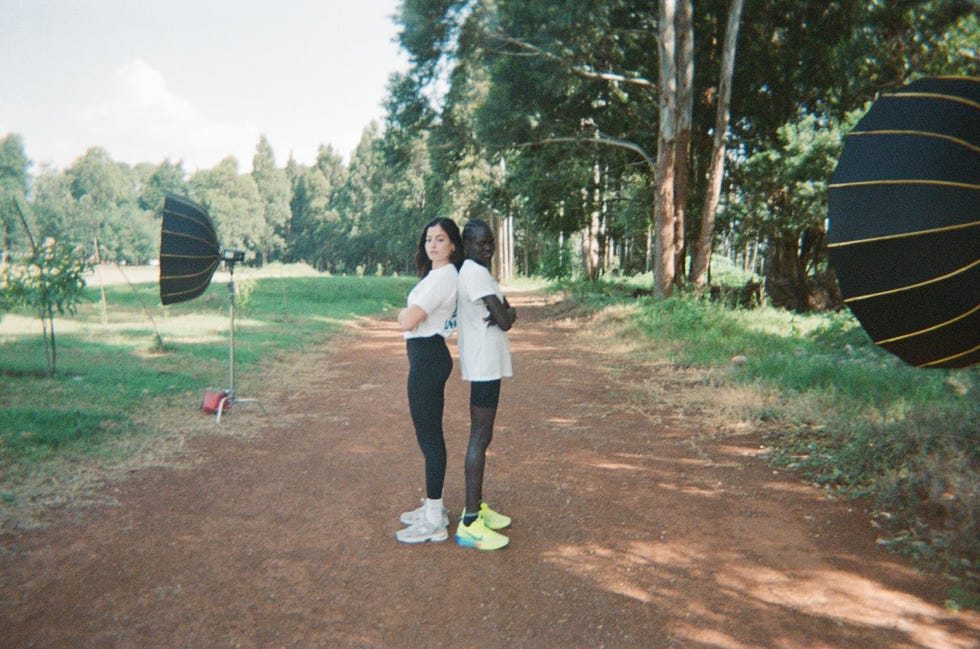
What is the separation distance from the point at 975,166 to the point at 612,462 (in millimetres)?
4244

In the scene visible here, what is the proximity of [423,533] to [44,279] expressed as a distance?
7060 mm

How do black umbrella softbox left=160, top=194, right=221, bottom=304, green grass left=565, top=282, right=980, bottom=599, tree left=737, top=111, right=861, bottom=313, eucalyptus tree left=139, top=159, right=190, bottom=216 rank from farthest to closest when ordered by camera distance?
eucalyptus tree left=139, top=159, right=190, bottom=216 < tree left=737, top=111, right=861, bottom=313 < black umbrella softbox left=160, top=194, right=221, bottom=304 < green grass left=565, top=282, right=980, bottom=599

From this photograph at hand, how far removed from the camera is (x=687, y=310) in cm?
1311

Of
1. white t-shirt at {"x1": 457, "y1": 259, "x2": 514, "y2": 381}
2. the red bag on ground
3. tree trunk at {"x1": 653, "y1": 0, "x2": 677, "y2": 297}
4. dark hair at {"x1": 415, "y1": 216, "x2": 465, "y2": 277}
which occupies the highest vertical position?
tree trunk at {"x1": 653, "y1": 0, "x2": 677, "y2": 297}

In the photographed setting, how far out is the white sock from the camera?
166 inches

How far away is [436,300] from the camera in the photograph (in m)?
3.91

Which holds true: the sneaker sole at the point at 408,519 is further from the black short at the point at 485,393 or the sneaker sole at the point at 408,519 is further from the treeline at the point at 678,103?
the treeline at the point at 678,103

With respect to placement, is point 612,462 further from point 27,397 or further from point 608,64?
point 608,64

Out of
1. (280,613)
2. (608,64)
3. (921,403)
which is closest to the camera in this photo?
(280,613)

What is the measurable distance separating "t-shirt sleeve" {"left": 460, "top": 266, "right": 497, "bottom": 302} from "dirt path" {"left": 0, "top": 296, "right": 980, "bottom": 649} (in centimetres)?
165

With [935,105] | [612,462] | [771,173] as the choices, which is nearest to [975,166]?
[935,105]

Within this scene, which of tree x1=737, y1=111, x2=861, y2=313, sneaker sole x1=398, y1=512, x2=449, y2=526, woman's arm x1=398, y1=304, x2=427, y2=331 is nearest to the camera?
woman's arm x1=398, y1=304, x2=427, y2=331

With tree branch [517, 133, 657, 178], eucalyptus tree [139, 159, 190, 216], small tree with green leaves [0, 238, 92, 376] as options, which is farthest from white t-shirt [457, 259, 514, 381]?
eucalyptus tree [139, 159, 190, 216]

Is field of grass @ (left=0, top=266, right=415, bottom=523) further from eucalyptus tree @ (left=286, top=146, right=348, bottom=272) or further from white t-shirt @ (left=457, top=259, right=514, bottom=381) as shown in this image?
eucalyptus tree @ (left=286, top=146, right=348, bottom=272)
